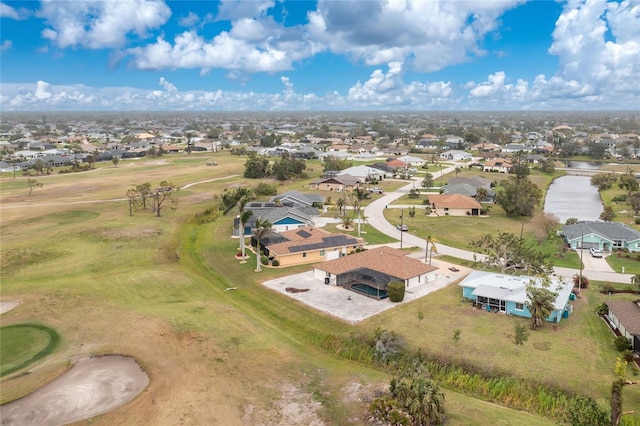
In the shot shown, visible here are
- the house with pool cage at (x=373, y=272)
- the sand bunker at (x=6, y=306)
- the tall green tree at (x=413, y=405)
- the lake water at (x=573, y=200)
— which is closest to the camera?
the tall green tree at (x=413, y=405)

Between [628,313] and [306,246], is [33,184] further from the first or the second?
[628,313]

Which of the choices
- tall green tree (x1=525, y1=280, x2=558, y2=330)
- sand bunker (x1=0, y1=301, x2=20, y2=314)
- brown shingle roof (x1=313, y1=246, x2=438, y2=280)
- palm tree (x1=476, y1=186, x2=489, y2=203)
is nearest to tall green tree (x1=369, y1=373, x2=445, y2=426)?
tall green tree (x1=525, y1=280, x2=558, y2=330)

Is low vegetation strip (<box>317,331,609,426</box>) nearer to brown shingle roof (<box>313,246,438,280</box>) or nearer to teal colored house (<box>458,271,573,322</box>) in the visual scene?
teal colored house (<box>458,271,573,322</box>)

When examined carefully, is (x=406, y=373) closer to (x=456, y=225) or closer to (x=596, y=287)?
(x=596, y=287)

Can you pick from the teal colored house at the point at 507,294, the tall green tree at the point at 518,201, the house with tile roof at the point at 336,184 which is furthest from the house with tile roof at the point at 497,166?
the teal colored house at the point at 507,294

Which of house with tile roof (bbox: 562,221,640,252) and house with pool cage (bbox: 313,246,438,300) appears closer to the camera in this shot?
house with pool cage (bbox: 313,246,438,300)

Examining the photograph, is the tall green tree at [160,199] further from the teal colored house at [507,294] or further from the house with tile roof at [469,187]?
the house with tile roof at [469,187]

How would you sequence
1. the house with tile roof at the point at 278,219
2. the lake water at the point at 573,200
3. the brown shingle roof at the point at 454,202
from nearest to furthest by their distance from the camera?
the house with tile roof at the point at 278,219, the brown shingle roof at the point at 454,202, the lake water at the point at 573,200

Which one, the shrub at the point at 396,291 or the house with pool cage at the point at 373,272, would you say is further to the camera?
the house with pool cage at the point at 373,272
